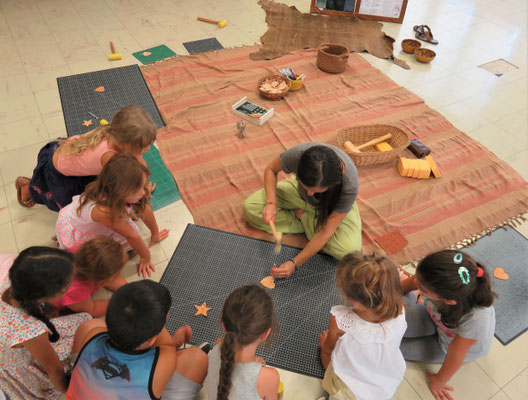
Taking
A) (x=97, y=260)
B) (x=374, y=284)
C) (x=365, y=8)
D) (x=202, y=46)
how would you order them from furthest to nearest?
(x=365, y=8) → (x=202, y=46) → (x=97, y=260) → (x=374, y=284)

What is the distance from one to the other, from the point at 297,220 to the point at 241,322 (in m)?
1.08

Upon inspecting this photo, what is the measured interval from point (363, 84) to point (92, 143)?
2.44 m

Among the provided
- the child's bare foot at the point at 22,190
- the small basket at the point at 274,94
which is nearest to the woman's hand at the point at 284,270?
the child's bare foot at the point at 22,190

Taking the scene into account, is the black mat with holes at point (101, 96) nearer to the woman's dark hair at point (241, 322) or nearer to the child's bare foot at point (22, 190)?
the child's bare foot at point (22, 190)

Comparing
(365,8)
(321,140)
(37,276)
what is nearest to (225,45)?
(321,140)

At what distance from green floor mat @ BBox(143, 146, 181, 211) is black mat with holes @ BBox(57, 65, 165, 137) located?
366mm

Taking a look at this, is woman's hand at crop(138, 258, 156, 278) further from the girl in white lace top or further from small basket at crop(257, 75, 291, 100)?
small basket at crop(257, 75, 291, 100)

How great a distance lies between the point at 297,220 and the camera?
2.16 meters

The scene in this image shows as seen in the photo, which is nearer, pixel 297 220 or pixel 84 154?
pixel 84 154

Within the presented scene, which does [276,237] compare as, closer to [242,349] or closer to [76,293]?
[242,349]

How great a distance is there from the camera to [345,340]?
1.34 metres

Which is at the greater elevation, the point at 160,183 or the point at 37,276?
the point at 37,276

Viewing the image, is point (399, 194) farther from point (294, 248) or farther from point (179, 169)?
point (179, 169)

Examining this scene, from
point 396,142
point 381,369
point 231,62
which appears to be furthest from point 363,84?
point 381,369
